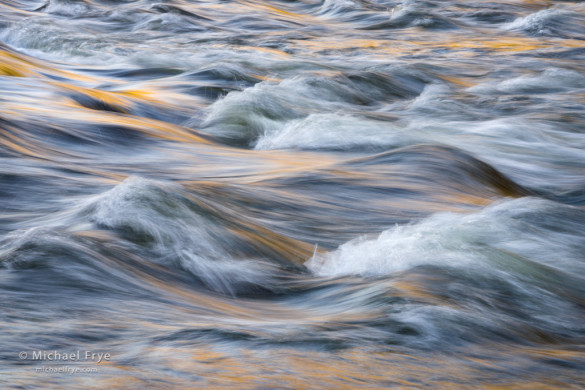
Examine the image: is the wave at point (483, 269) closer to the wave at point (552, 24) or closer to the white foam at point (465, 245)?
the white foam at point (465, 245)

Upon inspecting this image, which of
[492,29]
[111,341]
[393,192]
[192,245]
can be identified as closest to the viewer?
[111,341]

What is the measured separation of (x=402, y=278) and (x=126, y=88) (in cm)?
587

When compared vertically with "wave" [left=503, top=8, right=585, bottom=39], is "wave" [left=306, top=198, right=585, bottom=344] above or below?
below

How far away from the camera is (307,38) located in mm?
13656

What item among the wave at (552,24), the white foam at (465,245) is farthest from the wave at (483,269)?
the wave at (552,24)

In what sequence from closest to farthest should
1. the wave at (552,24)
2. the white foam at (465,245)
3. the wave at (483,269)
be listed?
the wave at (483,269), the white foam at (465,245), the wave at (552,24)

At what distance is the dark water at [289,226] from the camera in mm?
2430

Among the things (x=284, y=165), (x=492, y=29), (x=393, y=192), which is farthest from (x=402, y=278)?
(x=492, y=29)

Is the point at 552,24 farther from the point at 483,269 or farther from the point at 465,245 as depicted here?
the point at 483,269

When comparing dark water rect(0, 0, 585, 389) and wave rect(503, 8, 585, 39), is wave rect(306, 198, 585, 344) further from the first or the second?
wave rect(503, 8, 585, 39)

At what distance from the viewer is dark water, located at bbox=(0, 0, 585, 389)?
2430 millimetres

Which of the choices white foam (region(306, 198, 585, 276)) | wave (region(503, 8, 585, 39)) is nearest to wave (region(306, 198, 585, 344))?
white foam (region(306, 198, 585, 276))

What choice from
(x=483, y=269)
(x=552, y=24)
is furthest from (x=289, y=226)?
(x=552, y=24)

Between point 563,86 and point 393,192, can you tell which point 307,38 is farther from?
point 393,192
